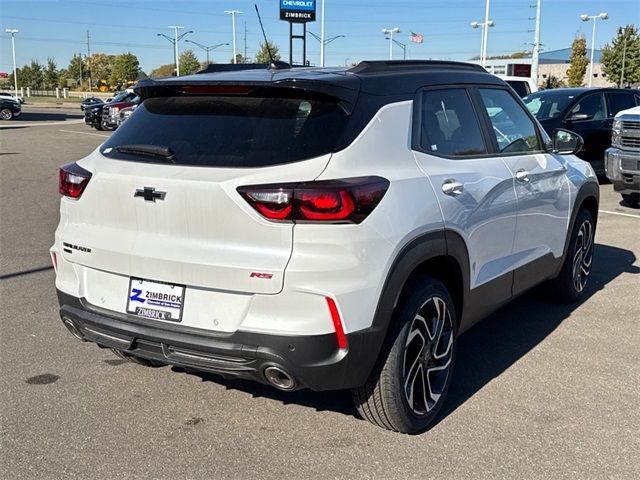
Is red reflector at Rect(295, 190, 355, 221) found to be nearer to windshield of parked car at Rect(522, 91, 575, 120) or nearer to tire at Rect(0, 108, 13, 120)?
windshield of parked car at Rect(522, 91, 575, 120)

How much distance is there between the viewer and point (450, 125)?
391 cm

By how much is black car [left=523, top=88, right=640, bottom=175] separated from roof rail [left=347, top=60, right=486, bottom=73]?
31.5 feet

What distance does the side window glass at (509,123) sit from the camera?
4.41 meters

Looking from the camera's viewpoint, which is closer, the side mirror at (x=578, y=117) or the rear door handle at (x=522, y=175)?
the rear door handle at (x=522, y=175)

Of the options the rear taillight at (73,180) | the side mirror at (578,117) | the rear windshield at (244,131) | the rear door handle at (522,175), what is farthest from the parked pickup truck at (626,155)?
the rear taillight at (73,180)

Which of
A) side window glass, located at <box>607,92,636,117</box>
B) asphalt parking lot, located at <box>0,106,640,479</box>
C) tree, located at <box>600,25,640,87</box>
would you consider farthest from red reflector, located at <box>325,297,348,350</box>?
tree, located at <box>600,25,640,87</box>

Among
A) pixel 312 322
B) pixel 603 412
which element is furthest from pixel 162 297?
pixel 603 412

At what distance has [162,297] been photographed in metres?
3.17

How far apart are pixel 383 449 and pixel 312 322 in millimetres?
889

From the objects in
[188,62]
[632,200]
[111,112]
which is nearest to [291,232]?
[632,200]

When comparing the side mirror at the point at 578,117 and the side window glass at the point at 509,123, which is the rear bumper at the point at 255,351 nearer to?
the side window glass at the point at 509,123

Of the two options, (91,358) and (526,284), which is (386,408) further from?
(91,358)

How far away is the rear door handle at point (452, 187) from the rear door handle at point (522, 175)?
855mm

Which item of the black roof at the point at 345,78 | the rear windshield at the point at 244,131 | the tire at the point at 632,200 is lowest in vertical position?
the tire at the point at 632,200
